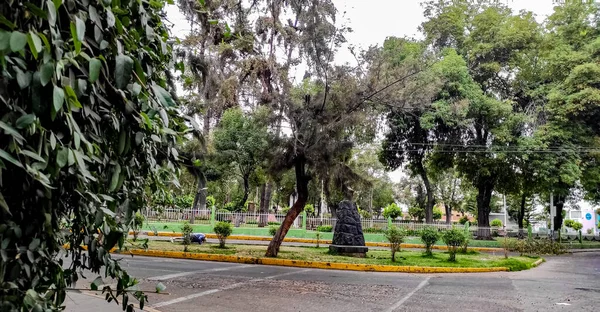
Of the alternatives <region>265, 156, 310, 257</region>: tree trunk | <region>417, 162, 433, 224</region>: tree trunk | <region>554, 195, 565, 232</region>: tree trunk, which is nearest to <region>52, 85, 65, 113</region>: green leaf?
<region>265, 156, 310, 257</region>: tree trunk

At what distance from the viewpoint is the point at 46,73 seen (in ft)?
3.54

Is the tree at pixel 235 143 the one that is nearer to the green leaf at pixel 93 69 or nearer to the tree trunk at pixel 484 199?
the tree trunk at pixel 484 199

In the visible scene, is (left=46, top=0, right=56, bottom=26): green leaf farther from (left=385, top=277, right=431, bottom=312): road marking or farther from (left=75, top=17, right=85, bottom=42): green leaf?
(left=385, top=277, right=431, bottom=312): road marking

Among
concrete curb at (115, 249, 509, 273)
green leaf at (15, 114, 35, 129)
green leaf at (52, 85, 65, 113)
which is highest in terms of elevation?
green leaf at (52, 85, 65, 113)

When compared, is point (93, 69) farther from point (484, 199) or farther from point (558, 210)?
point (558, 210)

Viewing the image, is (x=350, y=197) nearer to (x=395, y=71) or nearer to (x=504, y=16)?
(x=395, y=71)

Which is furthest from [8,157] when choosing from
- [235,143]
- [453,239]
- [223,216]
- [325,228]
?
[235,143]

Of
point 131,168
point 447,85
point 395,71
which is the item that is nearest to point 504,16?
point 447,85

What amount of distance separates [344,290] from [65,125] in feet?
26.1

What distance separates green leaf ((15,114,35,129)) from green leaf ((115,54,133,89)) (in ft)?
0.86

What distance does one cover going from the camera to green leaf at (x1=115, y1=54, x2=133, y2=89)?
1.29 metres

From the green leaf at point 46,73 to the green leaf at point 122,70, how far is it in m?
0.21

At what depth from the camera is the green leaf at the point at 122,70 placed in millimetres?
1285

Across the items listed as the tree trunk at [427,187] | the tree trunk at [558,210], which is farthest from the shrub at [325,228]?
the tree trunk at [558,210]
